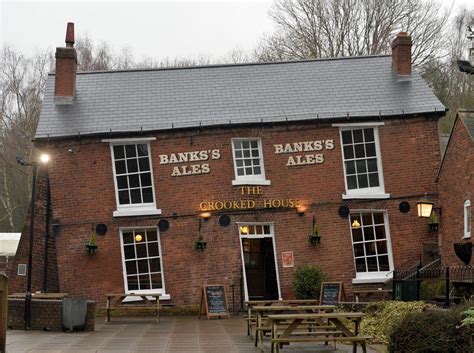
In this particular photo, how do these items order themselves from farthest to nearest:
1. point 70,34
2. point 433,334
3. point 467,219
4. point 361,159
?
point 70,34, point 361,159, point 467,219, point 433,334

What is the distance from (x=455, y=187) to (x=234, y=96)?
741 centimetres

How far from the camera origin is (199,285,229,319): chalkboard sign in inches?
745

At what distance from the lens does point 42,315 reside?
50.1ft

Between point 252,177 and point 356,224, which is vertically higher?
point 252,177

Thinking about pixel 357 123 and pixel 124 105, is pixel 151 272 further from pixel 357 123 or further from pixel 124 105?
pixel 357 123

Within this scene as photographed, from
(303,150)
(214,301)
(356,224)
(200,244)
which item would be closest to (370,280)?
(356,224)

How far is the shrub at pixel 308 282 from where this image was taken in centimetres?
1958

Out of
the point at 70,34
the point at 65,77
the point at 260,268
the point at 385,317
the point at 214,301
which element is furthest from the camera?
the point at 70,34

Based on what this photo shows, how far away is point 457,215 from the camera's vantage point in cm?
1852

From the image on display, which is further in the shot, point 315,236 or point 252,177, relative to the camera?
point 252,177

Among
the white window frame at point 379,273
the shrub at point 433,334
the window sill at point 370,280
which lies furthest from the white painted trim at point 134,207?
the shrub at point 433,334

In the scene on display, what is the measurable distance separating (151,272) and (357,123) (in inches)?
302

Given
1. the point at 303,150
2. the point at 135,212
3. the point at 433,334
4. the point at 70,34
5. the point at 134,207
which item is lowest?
the point at 433,334

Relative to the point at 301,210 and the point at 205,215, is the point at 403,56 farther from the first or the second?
the point at 205,215
